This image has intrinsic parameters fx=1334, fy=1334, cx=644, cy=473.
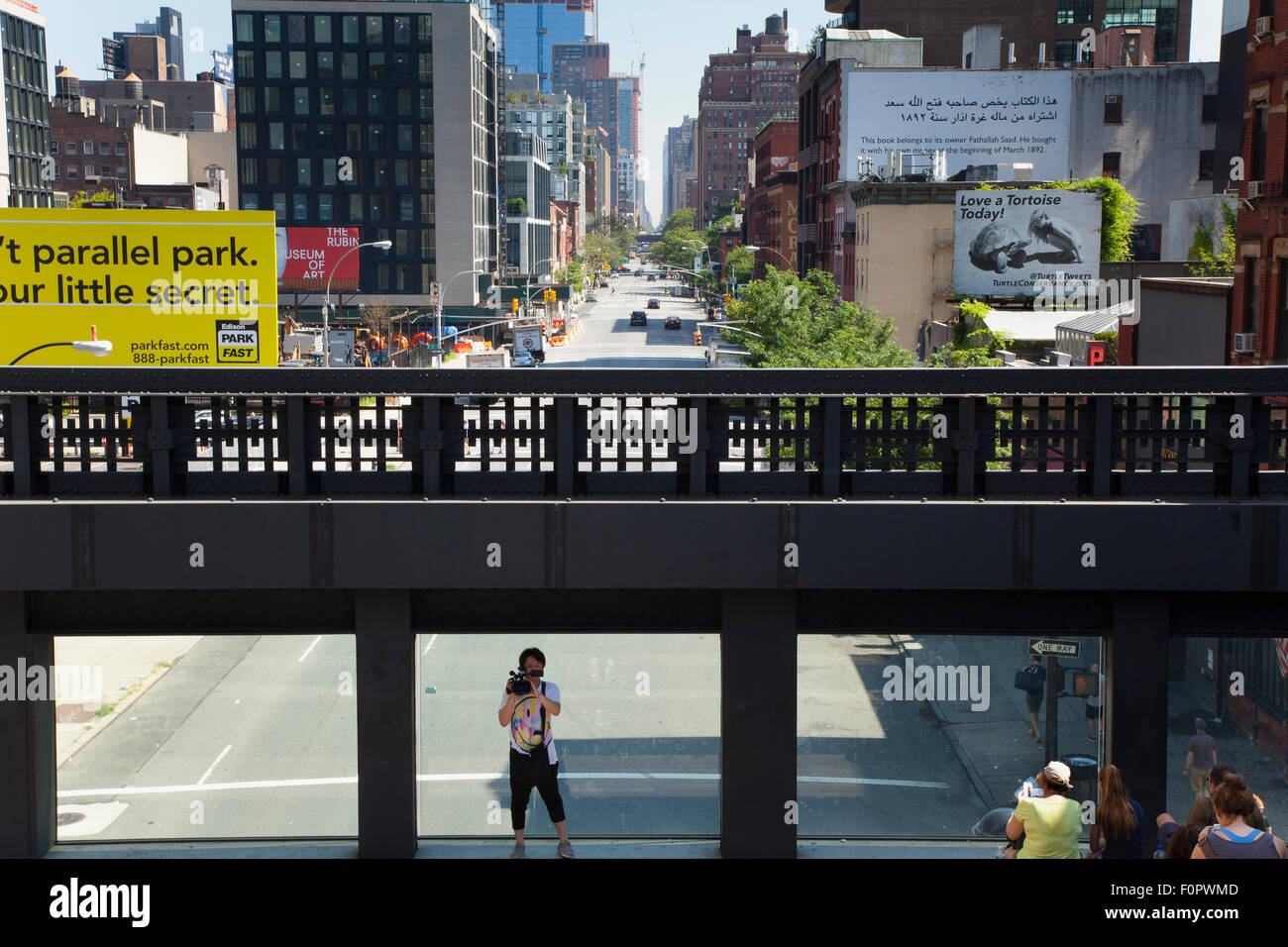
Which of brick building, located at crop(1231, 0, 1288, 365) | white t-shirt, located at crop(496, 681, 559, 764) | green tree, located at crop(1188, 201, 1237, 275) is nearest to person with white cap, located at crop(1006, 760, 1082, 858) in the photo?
white t-shirt, located at crop(496, 681, 559, 764)

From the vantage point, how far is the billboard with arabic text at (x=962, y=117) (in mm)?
71500

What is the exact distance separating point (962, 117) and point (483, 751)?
224 feet

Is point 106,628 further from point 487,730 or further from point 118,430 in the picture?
point 487,730

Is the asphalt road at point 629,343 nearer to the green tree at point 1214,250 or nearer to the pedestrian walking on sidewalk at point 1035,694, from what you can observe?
the green tree at point 1214,250

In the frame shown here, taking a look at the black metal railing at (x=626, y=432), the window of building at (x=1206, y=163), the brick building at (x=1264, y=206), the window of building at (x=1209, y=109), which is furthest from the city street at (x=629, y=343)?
the black metal railing at (x=626, y=432)

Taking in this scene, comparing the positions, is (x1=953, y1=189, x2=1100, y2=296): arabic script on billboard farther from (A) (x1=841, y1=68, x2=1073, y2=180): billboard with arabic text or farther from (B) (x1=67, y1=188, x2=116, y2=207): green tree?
(B) (x1=67, y1=188, x2=116, y2=207): green tree

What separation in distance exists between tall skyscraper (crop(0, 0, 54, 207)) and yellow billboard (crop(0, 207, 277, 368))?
99433 mm

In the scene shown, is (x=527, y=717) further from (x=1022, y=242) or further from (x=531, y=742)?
(x=1022, y=242)

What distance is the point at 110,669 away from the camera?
11164 millimetres

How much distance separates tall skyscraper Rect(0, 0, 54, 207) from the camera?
11238 cm

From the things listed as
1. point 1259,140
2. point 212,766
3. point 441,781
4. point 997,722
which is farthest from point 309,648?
point 1259,140
